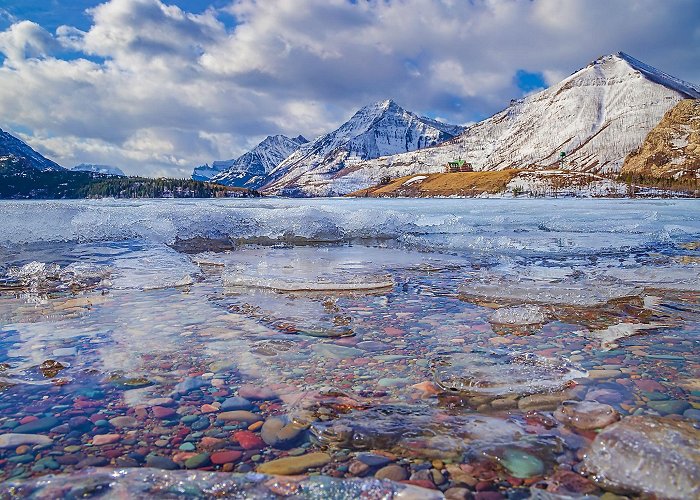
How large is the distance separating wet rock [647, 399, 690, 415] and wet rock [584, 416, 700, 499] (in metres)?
0.27

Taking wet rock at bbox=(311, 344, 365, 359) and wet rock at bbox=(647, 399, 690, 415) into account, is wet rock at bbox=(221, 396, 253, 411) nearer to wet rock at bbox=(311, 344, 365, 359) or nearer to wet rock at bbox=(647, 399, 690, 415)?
wet rock at bbox=(311, 344, 365, 359)

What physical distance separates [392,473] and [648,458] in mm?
1427

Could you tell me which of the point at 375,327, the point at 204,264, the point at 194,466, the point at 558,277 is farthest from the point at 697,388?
the point at 204,264

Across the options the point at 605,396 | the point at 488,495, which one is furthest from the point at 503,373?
the point at 488,495

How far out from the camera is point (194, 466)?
2.64 metres

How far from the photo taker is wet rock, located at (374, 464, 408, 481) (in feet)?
8.19

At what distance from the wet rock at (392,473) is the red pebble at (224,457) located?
33.8 inches

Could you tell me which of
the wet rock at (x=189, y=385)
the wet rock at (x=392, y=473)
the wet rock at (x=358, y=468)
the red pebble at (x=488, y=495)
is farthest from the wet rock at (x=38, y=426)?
the red pebble at (x=488, y=495)

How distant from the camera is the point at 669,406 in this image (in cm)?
330

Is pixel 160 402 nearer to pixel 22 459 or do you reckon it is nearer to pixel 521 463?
pixel 22 459

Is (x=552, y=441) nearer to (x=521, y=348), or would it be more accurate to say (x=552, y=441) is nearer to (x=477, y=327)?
(x=521, y=348)

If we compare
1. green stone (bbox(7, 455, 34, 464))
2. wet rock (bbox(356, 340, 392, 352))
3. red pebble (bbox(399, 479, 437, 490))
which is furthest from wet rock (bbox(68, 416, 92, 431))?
wet rock (bbox(356, 340, 392, 352))

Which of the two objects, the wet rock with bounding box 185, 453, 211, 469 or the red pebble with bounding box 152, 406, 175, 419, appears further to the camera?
the red pebble with bounding box 152, 406, 175, 419

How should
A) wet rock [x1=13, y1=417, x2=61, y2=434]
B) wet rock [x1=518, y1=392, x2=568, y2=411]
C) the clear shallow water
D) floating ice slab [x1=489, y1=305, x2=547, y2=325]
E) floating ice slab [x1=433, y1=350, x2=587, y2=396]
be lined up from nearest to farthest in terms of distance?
the clear shallow water, wet rock [x1=13, y1=417, x2=61, y2=434], wet rock [x1=518, y1=392, x2=568, y2=411], floating ice slab [x1=433, y1=350, x2=587, y2=396], floating ice slab [x1=489, y1=305, x2=547, y2=325]
